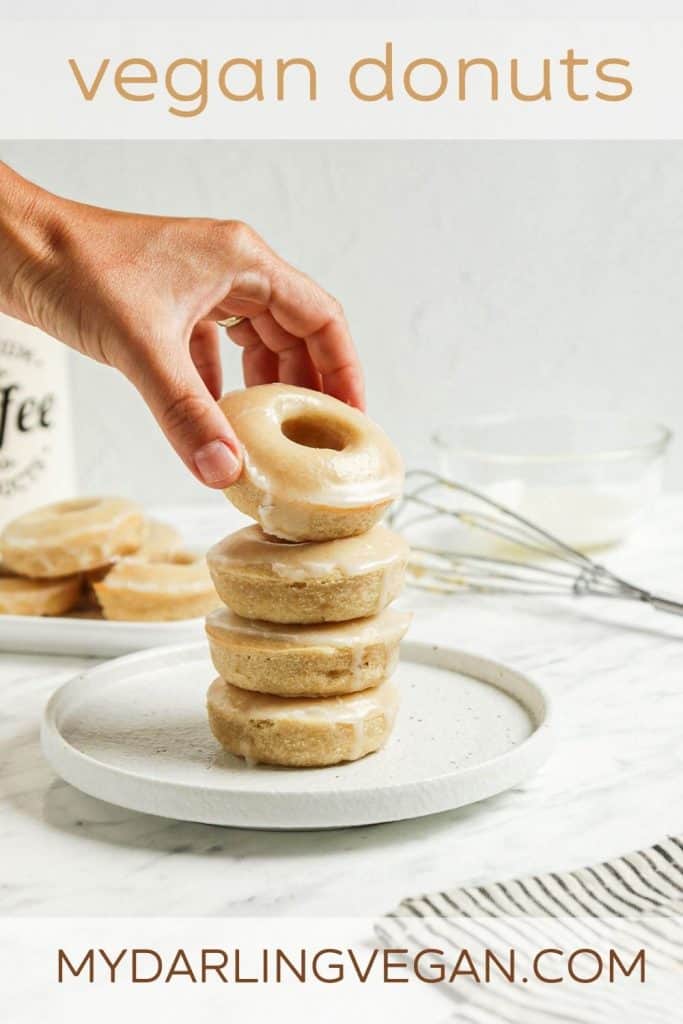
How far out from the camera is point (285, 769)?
3.90 feet

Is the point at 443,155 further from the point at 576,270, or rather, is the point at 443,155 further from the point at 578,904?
the point at 578,904

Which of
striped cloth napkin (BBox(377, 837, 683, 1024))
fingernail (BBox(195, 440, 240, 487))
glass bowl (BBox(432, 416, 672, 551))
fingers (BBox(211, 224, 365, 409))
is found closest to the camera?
striped cloth napkin (BBox(377, 837, 683, 1024))

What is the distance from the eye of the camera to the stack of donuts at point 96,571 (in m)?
1.62

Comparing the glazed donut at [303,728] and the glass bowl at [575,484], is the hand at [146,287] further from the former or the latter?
the glass bowl at [575,484]

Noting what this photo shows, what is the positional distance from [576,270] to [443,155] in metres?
0.34

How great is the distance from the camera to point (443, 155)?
2477mm

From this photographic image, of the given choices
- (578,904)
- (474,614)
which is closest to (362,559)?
(578,904)

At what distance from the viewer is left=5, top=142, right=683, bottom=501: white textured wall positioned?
8.02 ft

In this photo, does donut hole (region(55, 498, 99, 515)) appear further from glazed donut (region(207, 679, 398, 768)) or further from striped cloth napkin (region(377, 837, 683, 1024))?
striped cloth napkin (region(377, 837, 683, 1024))

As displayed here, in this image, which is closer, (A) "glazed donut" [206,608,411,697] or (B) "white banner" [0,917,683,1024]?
(B) "white banner" [0,917,683,1024]

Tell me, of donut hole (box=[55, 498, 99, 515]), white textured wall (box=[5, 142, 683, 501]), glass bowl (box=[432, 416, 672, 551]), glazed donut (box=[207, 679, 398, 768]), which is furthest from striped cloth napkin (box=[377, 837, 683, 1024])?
white textured wall (box=[5, 142, 683, 501])

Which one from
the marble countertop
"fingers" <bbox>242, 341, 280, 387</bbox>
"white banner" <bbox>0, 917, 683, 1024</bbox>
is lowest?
"white banner" <bbox>0, 917, 683, 1024</bbox>

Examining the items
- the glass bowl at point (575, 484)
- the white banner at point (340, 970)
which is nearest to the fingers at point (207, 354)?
the glass bowl at point (575, 484)

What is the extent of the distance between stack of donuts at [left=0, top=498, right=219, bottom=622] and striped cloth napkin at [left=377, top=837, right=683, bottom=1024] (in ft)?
2.32
